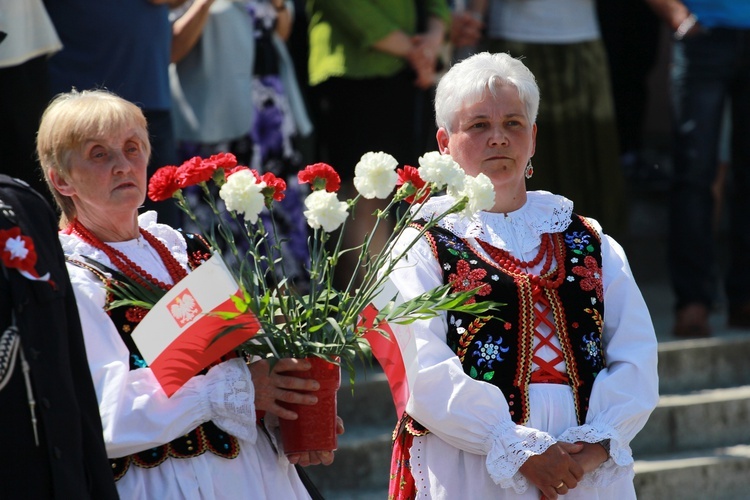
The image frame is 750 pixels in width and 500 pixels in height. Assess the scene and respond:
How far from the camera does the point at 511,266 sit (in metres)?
3.93

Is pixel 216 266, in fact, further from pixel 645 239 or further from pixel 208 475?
pixel 645 239

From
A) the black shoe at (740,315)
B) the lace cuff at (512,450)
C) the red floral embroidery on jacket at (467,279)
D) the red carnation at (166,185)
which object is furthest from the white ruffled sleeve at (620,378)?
the black shoe at (740,315)

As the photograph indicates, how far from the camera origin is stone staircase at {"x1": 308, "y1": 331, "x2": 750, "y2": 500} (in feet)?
18.8

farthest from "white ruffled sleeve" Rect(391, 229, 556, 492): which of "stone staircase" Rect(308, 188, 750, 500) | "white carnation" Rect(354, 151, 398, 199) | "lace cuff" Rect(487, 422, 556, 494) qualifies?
"stone staircase" Rect(308, 188, 750, 500)

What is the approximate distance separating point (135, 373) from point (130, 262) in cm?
33

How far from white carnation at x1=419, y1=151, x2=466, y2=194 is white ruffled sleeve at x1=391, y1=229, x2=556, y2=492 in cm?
31

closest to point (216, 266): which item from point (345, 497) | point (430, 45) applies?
point (345, 497)

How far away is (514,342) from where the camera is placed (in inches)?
151

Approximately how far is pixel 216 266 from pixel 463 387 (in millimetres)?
799

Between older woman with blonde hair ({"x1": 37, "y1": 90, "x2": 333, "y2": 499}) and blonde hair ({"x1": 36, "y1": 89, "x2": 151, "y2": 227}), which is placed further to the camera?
blonde hair ({"x1": 36, "y1": 89, "x2": 151, "y2": 227})

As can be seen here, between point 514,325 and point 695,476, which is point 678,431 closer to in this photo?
point 695,476

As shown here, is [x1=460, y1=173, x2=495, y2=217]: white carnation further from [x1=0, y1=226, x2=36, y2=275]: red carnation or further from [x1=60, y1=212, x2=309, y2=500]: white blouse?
[x1=0, y1=226, x2=36, y2=275]: red carnation

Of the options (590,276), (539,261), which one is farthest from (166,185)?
(590,276)

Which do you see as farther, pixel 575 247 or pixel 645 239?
pixel 645 239
